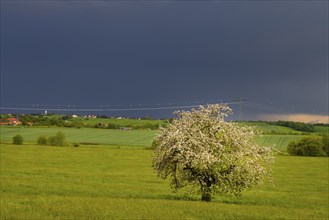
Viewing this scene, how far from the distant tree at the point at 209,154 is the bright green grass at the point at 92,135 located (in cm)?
9924

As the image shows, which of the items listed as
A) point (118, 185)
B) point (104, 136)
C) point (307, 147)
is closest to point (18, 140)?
point (104, 136)

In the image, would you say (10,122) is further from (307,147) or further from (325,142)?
(325,142)

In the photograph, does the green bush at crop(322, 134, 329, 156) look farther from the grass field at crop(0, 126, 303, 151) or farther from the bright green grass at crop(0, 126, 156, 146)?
the bright green grass at crop(0, 126, 156, 146)

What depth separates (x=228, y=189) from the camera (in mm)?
29141

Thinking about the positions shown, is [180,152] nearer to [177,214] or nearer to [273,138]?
[177,214]

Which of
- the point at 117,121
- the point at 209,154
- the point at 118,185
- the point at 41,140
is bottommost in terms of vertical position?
the point at 41,140

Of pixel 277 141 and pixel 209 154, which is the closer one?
pixel 209 154

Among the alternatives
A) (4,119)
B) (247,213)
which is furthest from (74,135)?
(247,213)

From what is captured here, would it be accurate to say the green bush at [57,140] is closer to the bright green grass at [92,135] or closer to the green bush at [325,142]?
the bright green grass at [92,135]

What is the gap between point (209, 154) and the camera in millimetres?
27328

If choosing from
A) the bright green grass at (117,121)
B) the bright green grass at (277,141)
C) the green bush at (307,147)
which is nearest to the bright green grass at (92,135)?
the bright green grass at (117,121)

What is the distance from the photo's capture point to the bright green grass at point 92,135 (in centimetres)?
13262

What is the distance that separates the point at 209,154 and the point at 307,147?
106 metres

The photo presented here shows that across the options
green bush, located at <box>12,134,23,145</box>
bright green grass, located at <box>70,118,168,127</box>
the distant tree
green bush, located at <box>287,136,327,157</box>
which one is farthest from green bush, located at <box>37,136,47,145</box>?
the distant tree
